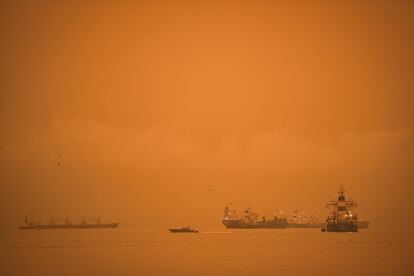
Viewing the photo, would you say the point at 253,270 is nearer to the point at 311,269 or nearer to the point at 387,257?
the point at 311,269

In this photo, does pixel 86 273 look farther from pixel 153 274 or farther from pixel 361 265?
pixel 361 265

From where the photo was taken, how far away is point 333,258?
337 feet

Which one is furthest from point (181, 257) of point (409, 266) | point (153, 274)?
point (409, 266)

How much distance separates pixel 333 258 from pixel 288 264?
1415cm

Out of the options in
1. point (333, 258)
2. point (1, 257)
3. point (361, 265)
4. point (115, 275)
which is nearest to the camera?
point (115, 275)

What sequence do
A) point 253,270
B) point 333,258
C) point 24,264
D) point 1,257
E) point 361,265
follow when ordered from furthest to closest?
1. point 1,257
2. point 333,258
3. point 24,264
4. point 361,265
5. point 253,270

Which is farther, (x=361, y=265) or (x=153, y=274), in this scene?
(x=361, y=265)

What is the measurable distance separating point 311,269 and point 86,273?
29569 millimetres

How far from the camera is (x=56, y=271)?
84.1 meters


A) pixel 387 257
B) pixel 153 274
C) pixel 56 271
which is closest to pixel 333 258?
pixel 387 257

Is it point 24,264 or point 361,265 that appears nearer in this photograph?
point 361,265

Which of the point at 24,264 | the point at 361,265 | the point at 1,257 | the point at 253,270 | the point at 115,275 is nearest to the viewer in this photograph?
the point at 115,275

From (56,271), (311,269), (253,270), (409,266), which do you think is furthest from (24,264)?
(409,266)

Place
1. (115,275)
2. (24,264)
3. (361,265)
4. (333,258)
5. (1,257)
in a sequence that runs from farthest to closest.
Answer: (1,257) → (333,258) → (24,264) → (361,265) → (115,275)
